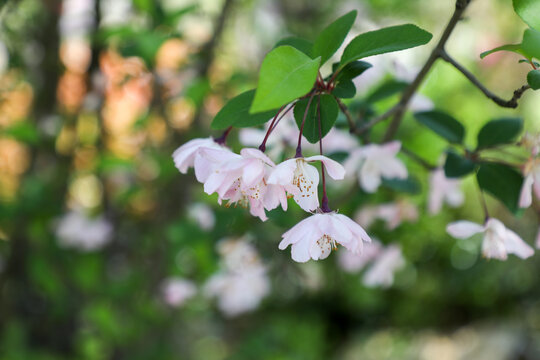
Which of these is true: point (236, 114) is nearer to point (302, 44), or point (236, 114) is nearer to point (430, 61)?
point (302, 44)

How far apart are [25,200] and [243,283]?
2.36ft

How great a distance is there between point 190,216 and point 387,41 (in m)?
0.94

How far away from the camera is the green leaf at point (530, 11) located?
0.49 m

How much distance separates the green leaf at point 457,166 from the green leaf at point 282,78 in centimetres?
36

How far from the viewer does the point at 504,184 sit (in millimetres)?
655

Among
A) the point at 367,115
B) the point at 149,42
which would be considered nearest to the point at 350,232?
the point at 367,115

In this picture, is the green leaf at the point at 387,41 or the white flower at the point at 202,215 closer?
the green leaf at the point at 387,41

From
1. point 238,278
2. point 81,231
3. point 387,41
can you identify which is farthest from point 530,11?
point 81,231

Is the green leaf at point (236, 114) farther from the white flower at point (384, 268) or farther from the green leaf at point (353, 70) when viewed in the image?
the white flower at point (384, 268)

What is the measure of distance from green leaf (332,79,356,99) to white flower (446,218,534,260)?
11.7 inches

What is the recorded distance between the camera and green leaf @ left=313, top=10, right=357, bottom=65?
51 centimetres

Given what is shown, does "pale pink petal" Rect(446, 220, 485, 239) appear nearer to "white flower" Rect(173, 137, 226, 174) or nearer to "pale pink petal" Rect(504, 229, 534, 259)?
"pale pink petal" Rect(504, 229, 534, 259)

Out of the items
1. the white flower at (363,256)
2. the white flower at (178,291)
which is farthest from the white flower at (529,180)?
the white flower at (178,291)

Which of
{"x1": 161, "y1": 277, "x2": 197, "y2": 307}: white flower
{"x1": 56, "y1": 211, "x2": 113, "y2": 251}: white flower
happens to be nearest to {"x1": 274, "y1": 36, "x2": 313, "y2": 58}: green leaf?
{"x1": 161, "y1": 277, "x2": 197, "y2": 307}: white flower
